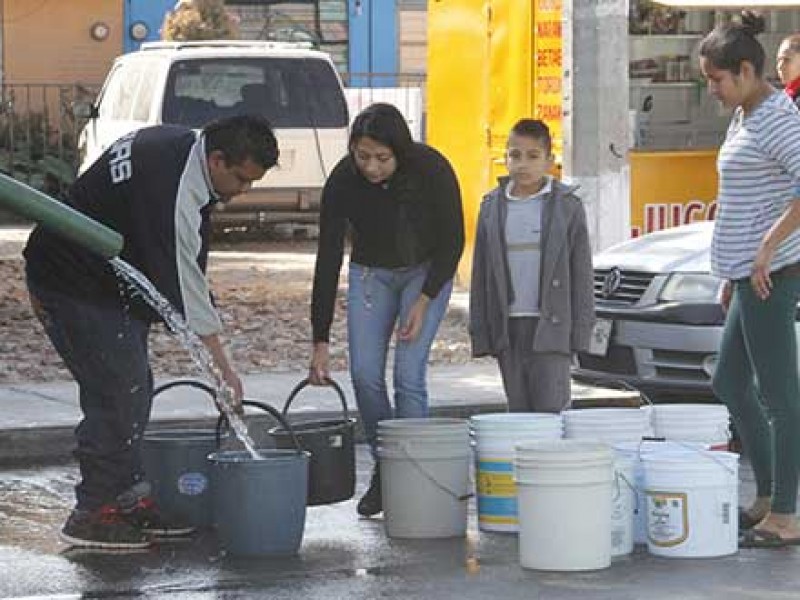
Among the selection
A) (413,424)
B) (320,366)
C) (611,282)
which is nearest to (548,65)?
(611,282)

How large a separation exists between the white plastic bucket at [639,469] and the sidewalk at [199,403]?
2.30 meters

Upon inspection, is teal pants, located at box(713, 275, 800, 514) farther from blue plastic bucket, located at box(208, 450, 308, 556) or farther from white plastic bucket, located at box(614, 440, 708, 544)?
blue plastic bucket, located at box(208, 450, 308, 556)

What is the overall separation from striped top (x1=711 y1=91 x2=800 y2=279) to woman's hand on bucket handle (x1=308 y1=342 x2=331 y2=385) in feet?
5.78

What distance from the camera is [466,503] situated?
8.73 meters

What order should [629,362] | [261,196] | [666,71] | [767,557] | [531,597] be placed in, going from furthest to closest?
[261,196] → [666,71] → [629,362] → [767,557] → [531,597]

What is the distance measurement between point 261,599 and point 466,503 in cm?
145

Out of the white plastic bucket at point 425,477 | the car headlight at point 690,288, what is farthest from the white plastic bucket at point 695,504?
the car headlight at point 690,288

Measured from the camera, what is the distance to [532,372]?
8984mm

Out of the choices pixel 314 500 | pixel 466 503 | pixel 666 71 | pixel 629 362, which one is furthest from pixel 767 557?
pixel 666 71

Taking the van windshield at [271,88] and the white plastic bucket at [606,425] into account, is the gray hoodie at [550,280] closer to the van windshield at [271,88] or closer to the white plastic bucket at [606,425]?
the white plastic bucket at [606,425]

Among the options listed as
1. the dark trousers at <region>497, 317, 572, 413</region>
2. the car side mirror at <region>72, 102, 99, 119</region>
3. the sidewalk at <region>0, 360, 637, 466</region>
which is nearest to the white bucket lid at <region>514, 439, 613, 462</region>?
the dark trousers at <region>497, 317, 572, 413</region>

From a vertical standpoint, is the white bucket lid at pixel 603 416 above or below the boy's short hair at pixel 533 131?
below

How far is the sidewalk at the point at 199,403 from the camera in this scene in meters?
11.1

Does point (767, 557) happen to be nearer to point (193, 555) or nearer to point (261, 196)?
point (193, 555)
